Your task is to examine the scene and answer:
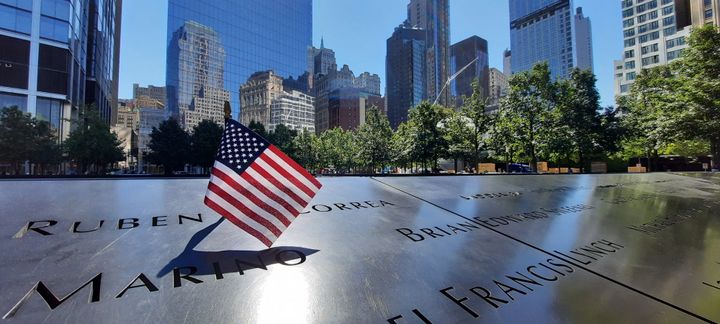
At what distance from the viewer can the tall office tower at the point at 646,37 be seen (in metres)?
83.6

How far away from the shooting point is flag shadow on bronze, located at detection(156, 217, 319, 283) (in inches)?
102

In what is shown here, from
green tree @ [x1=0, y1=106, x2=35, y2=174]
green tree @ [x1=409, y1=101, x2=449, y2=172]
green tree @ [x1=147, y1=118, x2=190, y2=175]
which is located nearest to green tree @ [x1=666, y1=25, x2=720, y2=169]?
green tree @ [x1=409, y1=101, x2=449, y2=172]

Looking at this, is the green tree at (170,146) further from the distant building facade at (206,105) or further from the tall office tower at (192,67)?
the tall office tower at (192,67)

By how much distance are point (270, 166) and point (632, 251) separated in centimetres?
411

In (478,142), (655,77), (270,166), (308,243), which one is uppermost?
(655,77)

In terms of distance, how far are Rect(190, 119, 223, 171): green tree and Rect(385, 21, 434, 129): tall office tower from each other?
468 feet

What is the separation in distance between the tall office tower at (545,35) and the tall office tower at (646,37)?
70936mm

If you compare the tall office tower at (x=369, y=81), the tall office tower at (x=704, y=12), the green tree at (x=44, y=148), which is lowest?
the green tree at (x=44, y=148)

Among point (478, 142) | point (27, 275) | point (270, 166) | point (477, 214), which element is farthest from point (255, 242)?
point (478, 142)

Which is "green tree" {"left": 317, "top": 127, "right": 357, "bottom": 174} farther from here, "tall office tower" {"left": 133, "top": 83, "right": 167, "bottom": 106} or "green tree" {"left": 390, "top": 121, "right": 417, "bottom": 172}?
"tall office tower" {"left": 133, "top": 83, "right": 167, "bottom": 106}

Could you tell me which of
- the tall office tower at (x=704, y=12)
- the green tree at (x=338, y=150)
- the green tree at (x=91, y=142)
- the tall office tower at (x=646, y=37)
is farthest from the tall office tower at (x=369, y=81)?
the green tree at (x=91, y=142)

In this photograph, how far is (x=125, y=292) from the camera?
225 cm

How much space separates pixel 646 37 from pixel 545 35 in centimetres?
9865

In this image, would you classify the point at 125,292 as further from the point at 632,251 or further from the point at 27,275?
the point at 632,251
